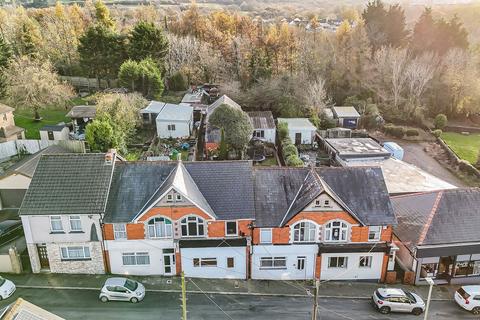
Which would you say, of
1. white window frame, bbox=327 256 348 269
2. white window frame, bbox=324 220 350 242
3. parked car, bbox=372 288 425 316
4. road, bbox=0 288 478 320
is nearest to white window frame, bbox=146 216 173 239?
road, bbox=0 288 478 320

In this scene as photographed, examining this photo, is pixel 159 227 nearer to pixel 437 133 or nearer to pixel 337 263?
pixel 337 263

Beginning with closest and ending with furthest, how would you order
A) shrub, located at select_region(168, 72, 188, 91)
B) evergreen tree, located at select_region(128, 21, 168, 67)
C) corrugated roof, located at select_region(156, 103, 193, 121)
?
corrugated roof, located at select_region(156, 103, 193, 121), evergreen tree, located at select_region(128, 21, 168, 67), shrub, located at select_region(168, 72, 188, 91)

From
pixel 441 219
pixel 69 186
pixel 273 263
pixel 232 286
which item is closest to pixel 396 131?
pixel 441 219

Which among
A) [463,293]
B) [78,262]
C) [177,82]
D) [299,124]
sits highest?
[177,82]

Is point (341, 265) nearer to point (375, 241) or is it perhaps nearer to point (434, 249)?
point (375, 241)

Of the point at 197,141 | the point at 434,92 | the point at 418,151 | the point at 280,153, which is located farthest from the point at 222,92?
the point at 434,92

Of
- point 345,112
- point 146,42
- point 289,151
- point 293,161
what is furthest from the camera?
point 146,42

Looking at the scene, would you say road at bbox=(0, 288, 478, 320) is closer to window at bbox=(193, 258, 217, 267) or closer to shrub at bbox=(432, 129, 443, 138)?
window at bbox=(193, 258, 217, 267)
